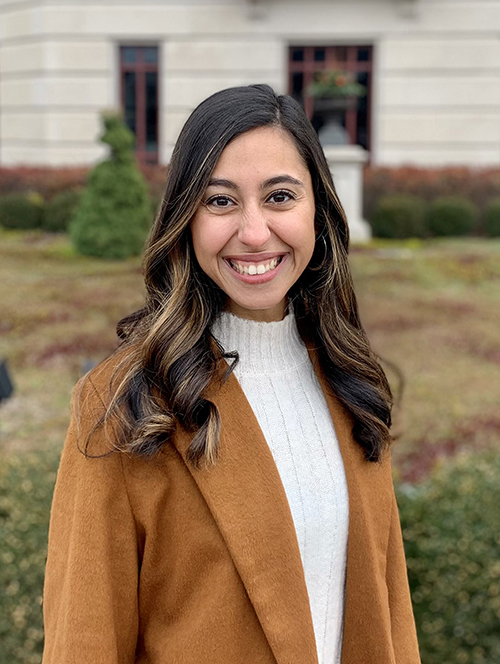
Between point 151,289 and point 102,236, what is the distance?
32.6ft

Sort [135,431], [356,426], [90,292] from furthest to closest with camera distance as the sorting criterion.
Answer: [90,292], [356,426], [135,431]

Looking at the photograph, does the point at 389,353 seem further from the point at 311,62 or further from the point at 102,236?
the point at 311,62

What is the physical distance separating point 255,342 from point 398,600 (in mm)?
751

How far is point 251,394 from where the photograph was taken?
1.98 metres

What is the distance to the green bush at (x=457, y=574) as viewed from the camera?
365cm

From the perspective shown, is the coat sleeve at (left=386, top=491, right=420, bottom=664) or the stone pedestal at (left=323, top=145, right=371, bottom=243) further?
the stone pedestal at (left=323, top=145, right=371, bottom=243)

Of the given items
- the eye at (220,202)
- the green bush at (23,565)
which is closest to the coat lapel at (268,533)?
the eye at (220,202)

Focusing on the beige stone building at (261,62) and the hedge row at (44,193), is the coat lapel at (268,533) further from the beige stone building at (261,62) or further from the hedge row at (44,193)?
the beige stone building at (261,62)

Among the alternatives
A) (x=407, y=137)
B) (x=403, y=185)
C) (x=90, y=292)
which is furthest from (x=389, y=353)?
(x=407, y=137)

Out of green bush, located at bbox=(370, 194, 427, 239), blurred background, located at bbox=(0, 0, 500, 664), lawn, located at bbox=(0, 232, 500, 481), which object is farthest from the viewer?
green bush, located at bbox=(370, 194, 427, 239)

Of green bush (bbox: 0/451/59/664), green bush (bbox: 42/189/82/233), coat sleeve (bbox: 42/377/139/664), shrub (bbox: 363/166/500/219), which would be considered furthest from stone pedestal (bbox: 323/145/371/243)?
coat sleeve (bbox: 42/377/139/664)

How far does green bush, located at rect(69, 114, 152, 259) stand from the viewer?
463 inches

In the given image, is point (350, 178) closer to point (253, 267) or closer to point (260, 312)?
point (260, 312)

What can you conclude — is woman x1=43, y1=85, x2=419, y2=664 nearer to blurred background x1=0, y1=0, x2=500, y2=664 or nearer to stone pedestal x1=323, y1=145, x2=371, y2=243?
blurred background x1=0, y1=0, x2=500, y2=664
